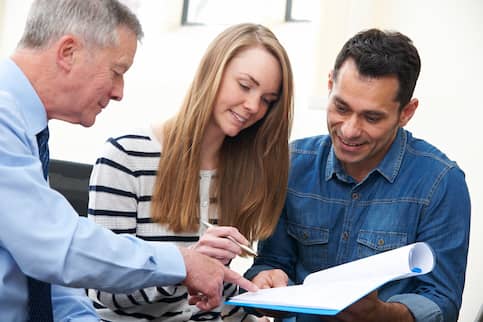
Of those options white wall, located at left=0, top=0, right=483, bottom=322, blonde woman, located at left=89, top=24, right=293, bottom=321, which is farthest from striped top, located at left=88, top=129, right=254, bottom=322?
white wall, located at left=0, top=0, right=483, bottom=322

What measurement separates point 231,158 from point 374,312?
0.63m

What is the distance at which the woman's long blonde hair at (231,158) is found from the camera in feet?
6.06

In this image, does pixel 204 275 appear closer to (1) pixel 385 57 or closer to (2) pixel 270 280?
(2) pixel 270 280

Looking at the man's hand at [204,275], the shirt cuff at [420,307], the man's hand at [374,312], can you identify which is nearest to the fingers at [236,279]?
the man's hand at [204,275]

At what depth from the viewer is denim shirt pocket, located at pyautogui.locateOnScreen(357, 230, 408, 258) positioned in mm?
1901

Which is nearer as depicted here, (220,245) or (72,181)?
(220,245)

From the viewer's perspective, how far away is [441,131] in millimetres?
3373

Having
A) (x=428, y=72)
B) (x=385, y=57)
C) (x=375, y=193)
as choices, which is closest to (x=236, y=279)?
(x=375, y=193)

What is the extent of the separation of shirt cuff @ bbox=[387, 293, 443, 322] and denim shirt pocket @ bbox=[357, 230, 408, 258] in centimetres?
16

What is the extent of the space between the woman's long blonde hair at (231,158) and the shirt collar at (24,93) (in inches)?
20.4

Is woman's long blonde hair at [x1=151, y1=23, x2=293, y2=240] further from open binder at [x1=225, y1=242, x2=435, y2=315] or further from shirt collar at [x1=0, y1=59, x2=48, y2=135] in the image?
shirt collar at [x1=0, y1=59, x2=48, y2=135]

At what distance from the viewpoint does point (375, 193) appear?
1.97 meters

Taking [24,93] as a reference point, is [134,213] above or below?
below

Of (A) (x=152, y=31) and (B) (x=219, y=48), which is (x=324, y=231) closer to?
(B) (x=219, y=48)
